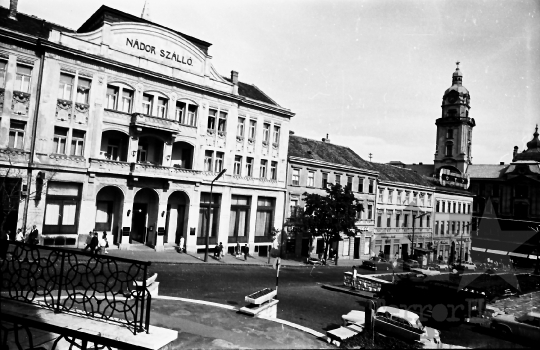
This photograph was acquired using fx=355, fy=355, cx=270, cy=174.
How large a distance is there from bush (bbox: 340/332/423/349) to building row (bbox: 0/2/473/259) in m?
20.5

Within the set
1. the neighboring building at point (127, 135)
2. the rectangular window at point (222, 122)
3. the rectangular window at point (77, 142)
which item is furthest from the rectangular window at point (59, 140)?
the rectangular window at point (222, 122)

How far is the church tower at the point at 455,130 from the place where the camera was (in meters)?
72.7

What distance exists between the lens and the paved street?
1589 centimetres

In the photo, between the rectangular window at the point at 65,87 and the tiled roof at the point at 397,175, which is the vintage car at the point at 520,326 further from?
the tiled roof at the point at 397,175

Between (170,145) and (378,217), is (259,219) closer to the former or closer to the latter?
(170,145)

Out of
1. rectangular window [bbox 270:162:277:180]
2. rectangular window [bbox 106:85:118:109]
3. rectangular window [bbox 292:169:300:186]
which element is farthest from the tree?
rectangular window [bbox 106:85:118:109]

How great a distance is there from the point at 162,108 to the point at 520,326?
27.9 metres

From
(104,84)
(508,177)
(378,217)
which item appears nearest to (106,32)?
(104,84)

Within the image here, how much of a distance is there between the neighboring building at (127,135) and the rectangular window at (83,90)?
2.9 inches

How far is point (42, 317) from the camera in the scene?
23.6 ft

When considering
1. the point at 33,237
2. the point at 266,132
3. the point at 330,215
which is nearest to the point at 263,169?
the point at 266,132

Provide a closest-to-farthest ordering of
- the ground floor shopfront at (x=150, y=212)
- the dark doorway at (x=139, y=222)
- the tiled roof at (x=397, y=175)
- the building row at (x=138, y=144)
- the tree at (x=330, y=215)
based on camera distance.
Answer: the building row at (x=138, y=144)
the ground floor shopfront at (x=150, y=212)
the dark doorway at (x=139, y=222)
the tree at (x=330, y=215)
the tiled roof at (x=397, y=175)

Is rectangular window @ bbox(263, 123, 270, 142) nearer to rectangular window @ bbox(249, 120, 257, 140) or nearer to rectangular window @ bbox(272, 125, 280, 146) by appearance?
rectangular window @ bbox(272, 125, 280, 146)

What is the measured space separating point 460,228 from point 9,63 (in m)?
65.9
